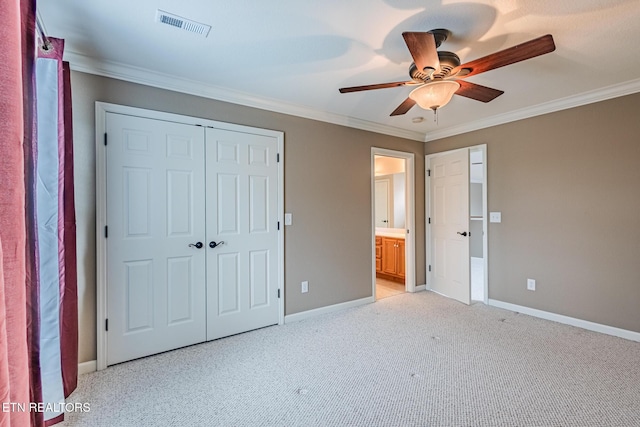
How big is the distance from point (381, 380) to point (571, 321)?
2.44 meters

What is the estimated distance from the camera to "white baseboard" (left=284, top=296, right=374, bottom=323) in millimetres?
3392

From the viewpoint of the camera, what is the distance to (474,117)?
3.79 meters

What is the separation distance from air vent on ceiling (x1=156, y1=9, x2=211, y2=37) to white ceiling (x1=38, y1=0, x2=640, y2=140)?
37 millimetres

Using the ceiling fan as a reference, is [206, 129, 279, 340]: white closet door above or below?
below

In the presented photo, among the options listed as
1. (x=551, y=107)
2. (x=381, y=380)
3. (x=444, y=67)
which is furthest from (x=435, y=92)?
(x=551, y=107)

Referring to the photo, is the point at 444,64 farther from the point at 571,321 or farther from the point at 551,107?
the point at 571,321

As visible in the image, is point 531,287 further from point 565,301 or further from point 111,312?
point 111,312

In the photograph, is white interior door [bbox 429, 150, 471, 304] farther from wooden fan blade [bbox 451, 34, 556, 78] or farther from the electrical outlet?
wooden fan blade [bbox 451, 34, 556, 78]

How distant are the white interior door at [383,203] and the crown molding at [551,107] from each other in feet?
5.50

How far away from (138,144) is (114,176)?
0.32 metres

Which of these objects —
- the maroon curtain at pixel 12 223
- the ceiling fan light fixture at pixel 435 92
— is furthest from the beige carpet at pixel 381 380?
the ceiling fan light fixture at pixel 435 92

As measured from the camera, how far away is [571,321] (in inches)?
128

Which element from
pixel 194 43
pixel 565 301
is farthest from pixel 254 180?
pixel 565 301

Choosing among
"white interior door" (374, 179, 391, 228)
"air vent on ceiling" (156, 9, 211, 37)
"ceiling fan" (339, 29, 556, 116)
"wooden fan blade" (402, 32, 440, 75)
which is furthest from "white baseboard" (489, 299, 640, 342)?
"air vent on ceiling" (156, 9, 211, 37)
